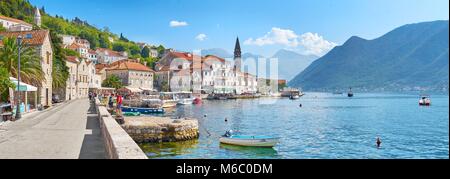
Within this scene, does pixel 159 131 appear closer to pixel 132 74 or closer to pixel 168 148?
pixel 168 148

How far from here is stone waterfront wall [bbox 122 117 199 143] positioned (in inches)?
1137

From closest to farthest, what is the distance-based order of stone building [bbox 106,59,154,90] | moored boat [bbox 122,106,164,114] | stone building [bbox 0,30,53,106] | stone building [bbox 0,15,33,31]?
stone building [bbox 0,30,53,106]
moored boat [bbox 122,106,164,114]
stone building [bbox 106,59,154,90]
stone building [bbox 0,15,33,31]

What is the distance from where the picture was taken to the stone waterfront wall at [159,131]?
28.9 meters

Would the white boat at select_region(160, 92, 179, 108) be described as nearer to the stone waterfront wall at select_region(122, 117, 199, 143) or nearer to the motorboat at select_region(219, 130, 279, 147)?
the stone waterfront wall at select_region(122, 117, 199, 143)

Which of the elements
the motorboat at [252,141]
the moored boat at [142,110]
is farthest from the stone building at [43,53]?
the motorboat at [252,141]

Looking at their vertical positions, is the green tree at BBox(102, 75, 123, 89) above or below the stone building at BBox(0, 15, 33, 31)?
below

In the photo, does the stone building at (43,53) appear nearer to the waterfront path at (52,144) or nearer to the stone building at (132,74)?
the waterfront path at (52,144)

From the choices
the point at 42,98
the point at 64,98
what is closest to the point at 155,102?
the point at 64,98

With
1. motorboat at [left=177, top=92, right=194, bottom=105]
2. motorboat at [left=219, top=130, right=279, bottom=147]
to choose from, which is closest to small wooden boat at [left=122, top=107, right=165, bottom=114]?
motorboat at [left=177, top=92, right=194, bottom=105]

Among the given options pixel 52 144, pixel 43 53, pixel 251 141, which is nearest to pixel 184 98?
pixel 43 53

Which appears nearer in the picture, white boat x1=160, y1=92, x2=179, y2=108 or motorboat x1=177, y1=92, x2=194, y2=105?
white boat x1=160, y1=92, x2=179, y2=108
